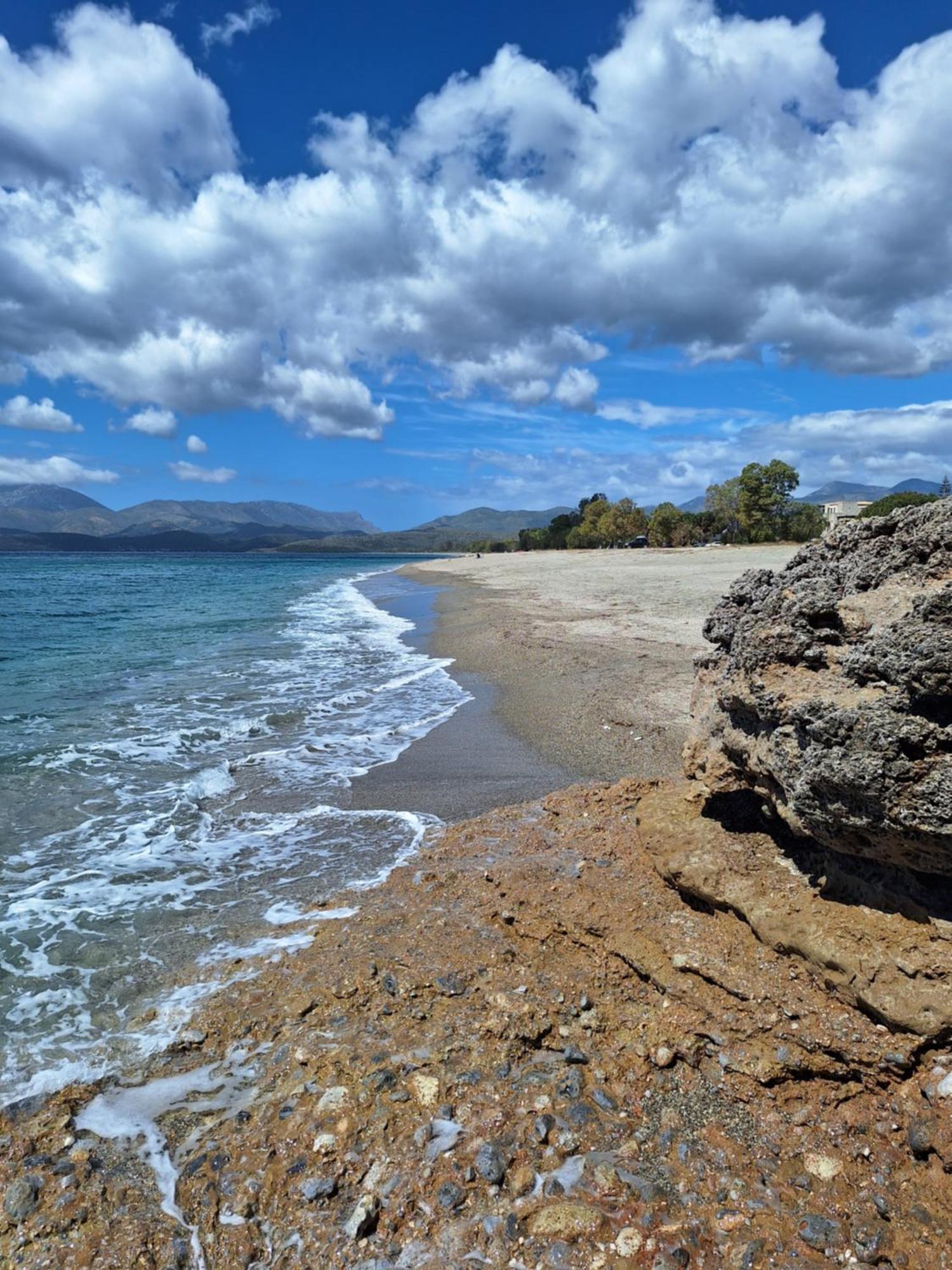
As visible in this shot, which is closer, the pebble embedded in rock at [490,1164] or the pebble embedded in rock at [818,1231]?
Result: the pebble embedded in rock at [818,1231]

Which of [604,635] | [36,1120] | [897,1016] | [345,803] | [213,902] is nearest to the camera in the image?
[897,1016]

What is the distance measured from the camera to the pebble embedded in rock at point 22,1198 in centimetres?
316

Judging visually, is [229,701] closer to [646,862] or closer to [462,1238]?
[646,862]

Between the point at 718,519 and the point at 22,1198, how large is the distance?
332 feet

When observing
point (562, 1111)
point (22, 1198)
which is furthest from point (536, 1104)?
point (22, 1198)

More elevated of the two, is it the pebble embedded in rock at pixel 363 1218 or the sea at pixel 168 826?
the pebble embedded in rock at pixel 363 1218

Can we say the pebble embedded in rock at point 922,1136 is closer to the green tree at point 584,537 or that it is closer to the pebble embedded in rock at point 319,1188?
the pebble embedded in rock at point 319,1188

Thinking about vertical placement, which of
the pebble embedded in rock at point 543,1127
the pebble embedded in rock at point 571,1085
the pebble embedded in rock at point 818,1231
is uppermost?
the pebble embedded in rock at point 818,1231

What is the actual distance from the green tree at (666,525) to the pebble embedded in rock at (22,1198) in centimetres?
10267

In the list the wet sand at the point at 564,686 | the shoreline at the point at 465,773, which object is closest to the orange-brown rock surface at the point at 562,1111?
the shoreline at the point at 465,773

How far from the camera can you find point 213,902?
6340 millimetres

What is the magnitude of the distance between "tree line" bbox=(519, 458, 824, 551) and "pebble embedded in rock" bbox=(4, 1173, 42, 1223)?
60771mm

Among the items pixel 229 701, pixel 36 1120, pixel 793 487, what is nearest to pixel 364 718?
pixel 229 701

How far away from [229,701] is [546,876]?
10.6m
